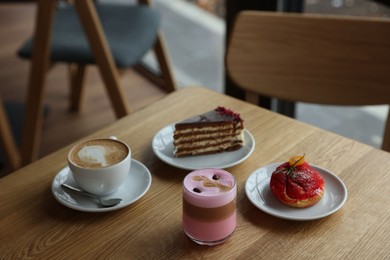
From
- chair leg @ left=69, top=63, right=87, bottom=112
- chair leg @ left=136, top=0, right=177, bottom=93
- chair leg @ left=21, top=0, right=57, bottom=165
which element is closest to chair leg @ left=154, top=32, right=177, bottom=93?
chair leg @ left=136, top=0, right=177, bottom=93

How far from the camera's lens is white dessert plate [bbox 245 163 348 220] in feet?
3.06

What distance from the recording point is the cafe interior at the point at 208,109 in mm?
903

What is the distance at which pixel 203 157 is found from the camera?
3.63 ft

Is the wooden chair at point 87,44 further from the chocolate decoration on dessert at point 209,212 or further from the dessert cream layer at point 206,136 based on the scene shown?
the chocolate decoration on dessert at point 209,212

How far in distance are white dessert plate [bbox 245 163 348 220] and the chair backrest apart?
47 centimetres

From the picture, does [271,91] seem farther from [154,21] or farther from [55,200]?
[154,21]

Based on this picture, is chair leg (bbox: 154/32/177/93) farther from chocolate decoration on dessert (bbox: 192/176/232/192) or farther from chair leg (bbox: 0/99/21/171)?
chocolate decoration on dessert (bbox: 192/176/232/192)

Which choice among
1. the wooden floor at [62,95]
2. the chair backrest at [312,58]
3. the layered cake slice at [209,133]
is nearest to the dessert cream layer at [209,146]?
the layered cake slice at [209,133]

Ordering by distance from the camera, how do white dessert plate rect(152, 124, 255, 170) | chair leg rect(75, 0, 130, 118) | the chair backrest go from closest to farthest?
white dessert plate rect(152, 124, 255, 170) < the chair backrest < chair leg rect(75, 0, 130, 118)

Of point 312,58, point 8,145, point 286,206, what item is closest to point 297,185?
point 286,206

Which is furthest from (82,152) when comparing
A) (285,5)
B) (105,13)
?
(105,13)

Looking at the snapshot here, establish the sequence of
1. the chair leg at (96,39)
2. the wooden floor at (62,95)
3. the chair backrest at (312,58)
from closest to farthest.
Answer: the chair backrest at (312,58) → the chair leg at (96,39) → the wooden floor at (62,95)

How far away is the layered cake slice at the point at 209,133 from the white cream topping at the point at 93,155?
0.49 ft

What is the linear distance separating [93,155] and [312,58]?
710mm
